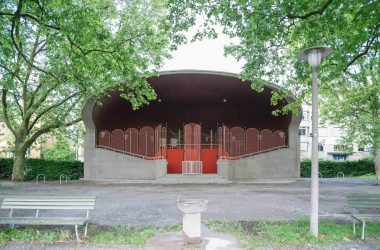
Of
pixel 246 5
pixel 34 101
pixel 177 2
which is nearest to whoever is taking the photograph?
pixel 246 5

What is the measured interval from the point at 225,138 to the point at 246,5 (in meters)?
14.1

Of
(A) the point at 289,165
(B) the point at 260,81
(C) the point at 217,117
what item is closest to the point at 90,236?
(B) the point at 260,81

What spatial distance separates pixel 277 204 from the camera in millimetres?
12469

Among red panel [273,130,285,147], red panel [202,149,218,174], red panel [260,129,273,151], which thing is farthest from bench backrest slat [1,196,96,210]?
red panel [273,130,285,147]

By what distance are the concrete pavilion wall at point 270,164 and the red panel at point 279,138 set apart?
60 centimetres

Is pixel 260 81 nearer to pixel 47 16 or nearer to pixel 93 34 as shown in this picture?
pixel 93 34

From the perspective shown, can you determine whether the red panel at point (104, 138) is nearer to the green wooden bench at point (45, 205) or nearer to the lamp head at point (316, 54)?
the green wooden bench at point (45, 205)

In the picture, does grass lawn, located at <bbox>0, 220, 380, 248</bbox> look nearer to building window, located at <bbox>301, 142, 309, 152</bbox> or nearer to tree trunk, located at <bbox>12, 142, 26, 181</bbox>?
tree trunk, located at <bbox>12, 142, 26, 181</bbox>

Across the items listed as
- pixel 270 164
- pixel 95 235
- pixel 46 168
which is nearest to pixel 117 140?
pixel 46 168

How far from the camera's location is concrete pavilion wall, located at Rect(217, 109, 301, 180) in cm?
2311

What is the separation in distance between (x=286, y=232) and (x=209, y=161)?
17.6 metres

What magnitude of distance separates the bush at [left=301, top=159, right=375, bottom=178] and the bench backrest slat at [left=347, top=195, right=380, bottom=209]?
981 inches

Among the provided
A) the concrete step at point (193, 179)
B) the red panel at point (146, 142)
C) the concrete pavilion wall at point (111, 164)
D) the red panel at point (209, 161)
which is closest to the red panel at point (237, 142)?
the red panel at point (209, 161)

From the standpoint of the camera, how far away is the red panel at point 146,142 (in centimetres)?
2452
